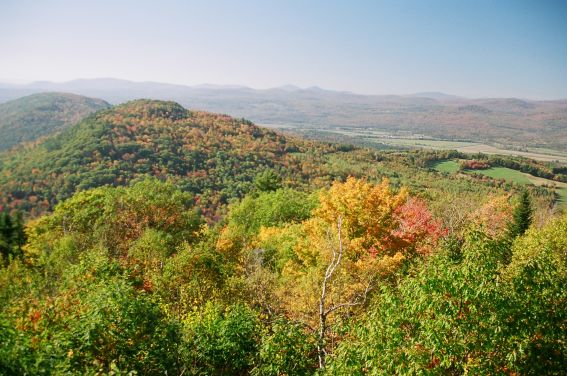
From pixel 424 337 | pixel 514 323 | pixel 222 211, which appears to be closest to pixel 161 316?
pixel 424 337

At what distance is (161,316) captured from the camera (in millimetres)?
12664

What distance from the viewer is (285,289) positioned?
A: 20.8 metres

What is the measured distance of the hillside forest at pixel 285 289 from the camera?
31.4ft

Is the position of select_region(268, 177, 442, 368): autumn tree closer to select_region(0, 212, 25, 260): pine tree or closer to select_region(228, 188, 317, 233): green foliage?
select_region(228, 188, 317, 233): green foliage

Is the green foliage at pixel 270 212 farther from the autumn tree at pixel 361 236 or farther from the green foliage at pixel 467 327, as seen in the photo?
the green foliage at pixel 467 327

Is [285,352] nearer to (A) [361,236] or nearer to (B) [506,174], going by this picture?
(A) [361,236]

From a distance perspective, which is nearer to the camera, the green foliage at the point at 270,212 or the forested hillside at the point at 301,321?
the forested hillside at the point at 301,321


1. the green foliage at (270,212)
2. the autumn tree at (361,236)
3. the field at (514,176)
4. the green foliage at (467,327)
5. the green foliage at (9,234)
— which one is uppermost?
the green foliage at (467,327)

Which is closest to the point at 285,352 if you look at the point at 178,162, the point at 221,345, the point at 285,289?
the point at 221,345

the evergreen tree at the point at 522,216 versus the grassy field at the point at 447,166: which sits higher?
the evergreen tree at the point at 522,216

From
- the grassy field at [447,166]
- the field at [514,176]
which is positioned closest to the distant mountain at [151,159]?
the grassy field at [447,166]

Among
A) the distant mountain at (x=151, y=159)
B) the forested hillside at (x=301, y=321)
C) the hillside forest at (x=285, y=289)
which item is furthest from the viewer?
the distant mountain at (x=151, y=159)

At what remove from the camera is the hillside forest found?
9.58 m

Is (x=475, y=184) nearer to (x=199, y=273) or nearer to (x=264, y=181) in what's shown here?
(x=264, y=181)
